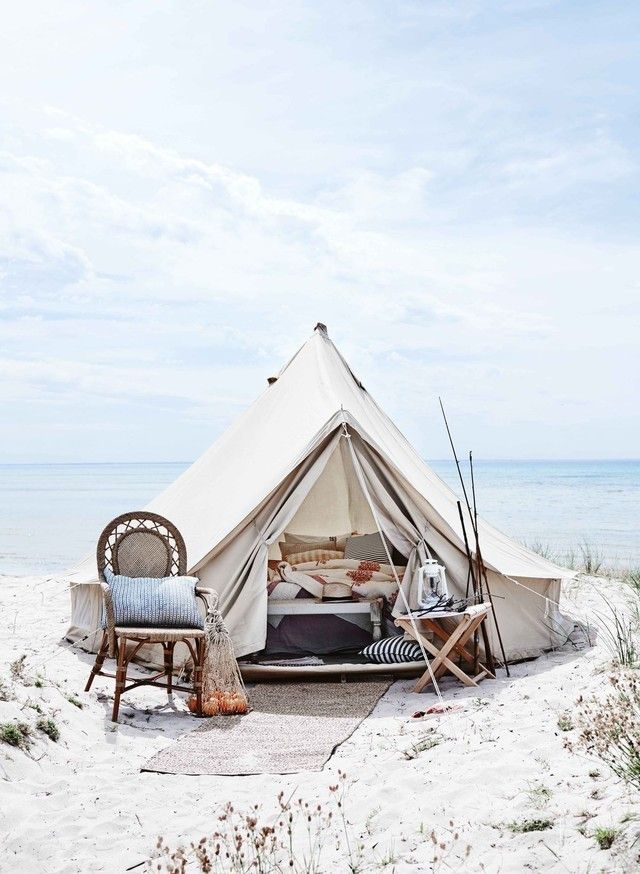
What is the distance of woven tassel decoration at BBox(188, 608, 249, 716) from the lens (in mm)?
4781

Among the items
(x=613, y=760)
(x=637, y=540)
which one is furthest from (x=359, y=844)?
(x=637, y=540)

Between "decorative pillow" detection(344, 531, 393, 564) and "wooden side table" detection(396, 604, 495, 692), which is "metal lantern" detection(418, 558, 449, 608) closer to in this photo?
"wooden side table" detection(396, 604, 495, 692)

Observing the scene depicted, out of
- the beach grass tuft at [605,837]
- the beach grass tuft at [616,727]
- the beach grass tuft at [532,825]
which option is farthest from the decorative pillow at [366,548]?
the beach grass tuft at [605,837]

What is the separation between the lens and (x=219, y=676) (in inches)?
194

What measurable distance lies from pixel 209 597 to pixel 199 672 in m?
0.44

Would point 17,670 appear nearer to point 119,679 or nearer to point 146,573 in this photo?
point 119,679

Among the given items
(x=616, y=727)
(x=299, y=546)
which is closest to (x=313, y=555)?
(x=299, y=546)

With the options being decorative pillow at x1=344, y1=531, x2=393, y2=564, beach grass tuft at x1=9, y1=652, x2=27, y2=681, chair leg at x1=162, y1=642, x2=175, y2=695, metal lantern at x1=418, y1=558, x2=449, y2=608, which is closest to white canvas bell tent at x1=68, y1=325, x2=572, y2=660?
metal lantern at x1=418, y1=558, x2=449, y2=608

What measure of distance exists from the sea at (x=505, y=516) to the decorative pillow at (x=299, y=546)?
3027mm

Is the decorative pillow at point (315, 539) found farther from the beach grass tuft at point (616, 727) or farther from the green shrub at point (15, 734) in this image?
the green shrub at point (15, 734)

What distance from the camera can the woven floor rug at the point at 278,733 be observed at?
3898mm

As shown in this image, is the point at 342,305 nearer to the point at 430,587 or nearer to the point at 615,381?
the point at 430,587

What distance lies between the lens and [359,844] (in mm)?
2895

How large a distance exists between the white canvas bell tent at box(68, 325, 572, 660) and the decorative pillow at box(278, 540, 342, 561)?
1669 millimetres
